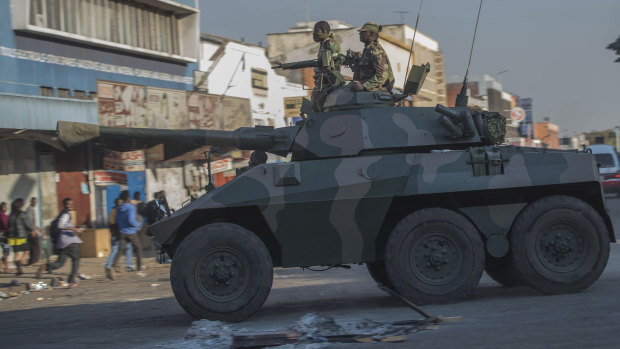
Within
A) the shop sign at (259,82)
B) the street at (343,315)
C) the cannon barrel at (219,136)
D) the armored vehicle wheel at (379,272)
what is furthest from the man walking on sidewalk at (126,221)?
the shop sign at (259,82)

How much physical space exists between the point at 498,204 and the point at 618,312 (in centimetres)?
177

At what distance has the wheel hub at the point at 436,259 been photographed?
7.75m

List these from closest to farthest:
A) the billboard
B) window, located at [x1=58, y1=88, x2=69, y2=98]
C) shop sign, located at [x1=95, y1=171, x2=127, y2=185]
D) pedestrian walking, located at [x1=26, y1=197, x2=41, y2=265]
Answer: pedestrian walking, located at [x1=26, y1=197, x2=41, y2=265]
window, located at [x1=58, y1=88, x2=69, y2=98]
the billboard
shop sign, located at [x1=95, y1=171, x2=127, y2=185]

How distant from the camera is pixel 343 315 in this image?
7684mm

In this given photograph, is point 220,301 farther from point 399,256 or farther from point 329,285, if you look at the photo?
point 329,285

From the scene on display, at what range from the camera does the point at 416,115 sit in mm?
8453

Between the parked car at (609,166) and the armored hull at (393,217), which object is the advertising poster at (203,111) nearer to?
the armored hull at (393,217)

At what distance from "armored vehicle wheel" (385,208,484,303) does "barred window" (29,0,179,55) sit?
1340cm

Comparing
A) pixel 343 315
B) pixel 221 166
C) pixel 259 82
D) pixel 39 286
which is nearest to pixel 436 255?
pixel 343 315

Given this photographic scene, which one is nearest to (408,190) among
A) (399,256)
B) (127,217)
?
(399,256)

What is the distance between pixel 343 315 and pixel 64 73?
44.7 ft

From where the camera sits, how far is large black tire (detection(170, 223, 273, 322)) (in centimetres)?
729

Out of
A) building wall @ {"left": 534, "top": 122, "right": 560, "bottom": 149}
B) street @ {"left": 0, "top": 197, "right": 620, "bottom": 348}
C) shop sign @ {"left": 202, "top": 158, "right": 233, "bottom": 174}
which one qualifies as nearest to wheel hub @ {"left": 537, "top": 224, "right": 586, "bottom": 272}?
street @ {"left": 0, "top": 197, "right": 620, "bottom": 348}

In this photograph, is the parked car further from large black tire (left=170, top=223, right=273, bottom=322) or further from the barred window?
large black tire (left=170, top=223, right=273, bottom=322)
